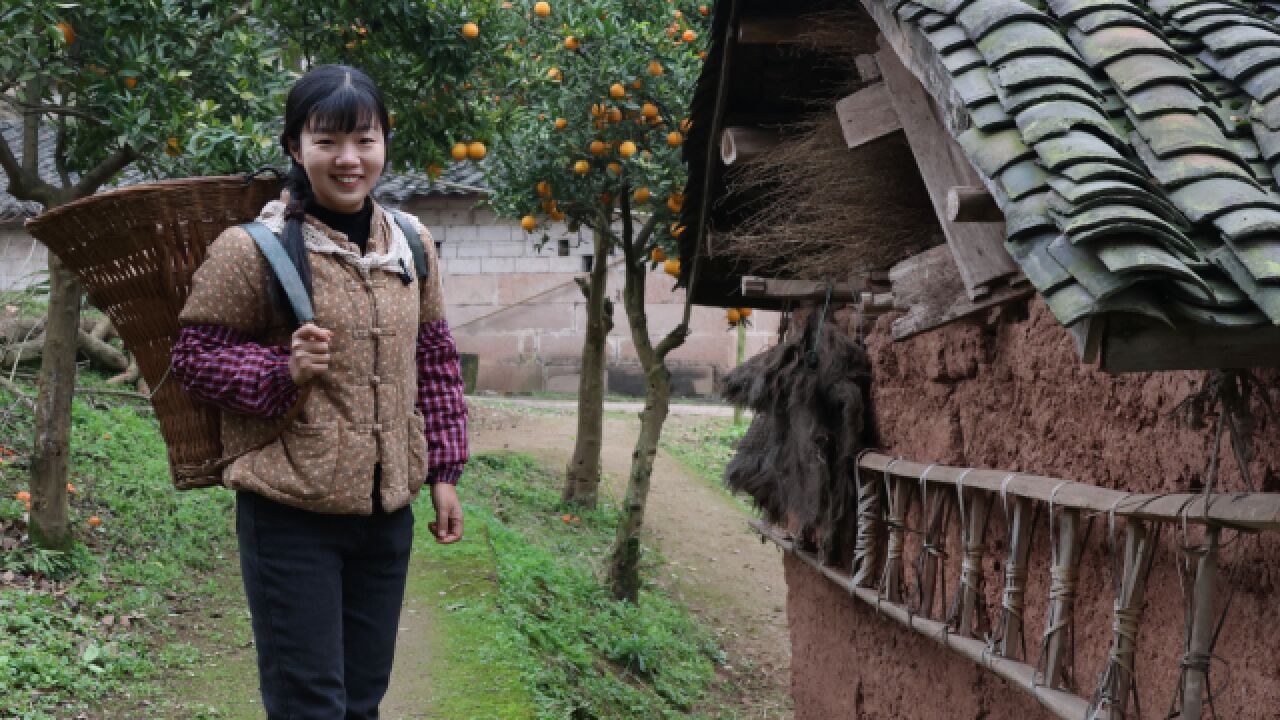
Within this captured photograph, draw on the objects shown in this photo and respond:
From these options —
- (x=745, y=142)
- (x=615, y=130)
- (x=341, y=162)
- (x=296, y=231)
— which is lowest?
(x=296, y=231)

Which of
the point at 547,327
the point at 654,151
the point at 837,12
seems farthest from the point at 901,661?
the point at 547,327

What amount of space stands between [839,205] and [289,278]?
2556mm

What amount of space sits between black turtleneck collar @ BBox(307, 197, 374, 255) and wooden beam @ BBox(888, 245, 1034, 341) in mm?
1874

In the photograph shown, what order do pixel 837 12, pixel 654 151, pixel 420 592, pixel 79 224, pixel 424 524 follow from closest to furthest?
pixel 79 224
pixel 837 12
pixel 420 592
pixel 424 524
pixel 654 151

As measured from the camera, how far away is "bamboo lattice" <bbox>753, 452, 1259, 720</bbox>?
265cm

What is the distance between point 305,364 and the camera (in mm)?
2586

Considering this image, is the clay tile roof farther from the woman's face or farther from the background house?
the background house

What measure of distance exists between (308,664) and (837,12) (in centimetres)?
304

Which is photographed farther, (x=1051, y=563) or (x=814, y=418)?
(x=814, y=418)

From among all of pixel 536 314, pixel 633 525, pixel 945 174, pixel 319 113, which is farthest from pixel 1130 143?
pixel 536 314

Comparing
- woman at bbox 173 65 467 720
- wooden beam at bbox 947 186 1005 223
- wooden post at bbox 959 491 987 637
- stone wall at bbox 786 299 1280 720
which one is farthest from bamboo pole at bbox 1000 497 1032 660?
woman at bbox 173 65 467 720

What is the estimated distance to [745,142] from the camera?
5.41 meters

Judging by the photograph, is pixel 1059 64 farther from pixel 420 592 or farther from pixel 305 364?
pixel 420 592

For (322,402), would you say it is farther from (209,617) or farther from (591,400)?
(591,400)
